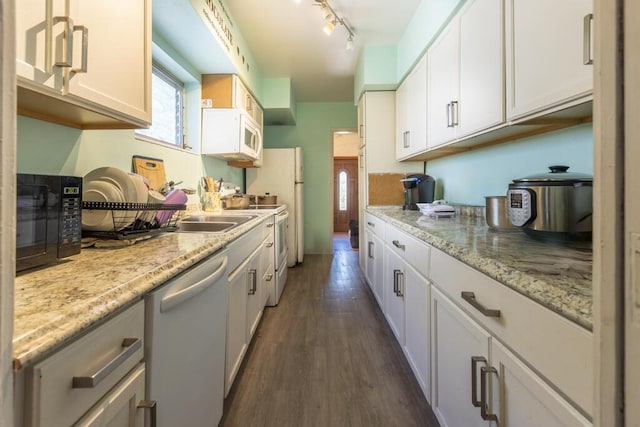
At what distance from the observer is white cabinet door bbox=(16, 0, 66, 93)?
2.27ft

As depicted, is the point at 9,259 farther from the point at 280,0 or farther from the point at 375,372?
the point at 280,0

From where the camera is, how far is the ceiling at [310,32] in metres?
2.36

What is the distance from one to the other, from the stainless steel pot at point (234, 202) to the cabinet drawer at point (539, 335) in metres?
2.39

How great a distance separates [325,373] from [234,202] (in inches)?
73.7

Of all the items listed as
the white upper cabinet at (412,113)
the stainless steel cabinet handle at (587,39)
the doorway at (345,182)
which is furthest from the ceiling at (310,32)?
the doorway at (345,182)

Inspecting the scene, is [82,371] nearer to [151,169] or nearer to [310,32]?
[151,169]

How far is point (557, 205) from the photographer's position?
0.90 m

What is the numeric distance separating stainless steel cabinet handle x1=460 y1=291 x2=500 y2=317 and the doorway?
6420 millimetres

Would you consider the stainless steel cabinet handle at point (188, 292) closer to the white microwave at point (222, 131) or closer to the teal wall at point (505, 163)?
the teal wall at point (505, 163)

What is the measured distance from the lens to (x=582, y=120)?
118 cm

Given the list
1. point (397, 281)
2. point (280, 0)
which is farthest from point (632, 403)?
point (280, 0)

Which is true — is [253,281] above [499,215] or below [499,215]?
below

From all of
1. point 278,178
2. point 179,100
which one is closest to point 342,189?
point 278,178

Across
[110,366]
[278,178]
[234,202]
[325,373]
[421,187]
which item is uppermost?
[278,178]
